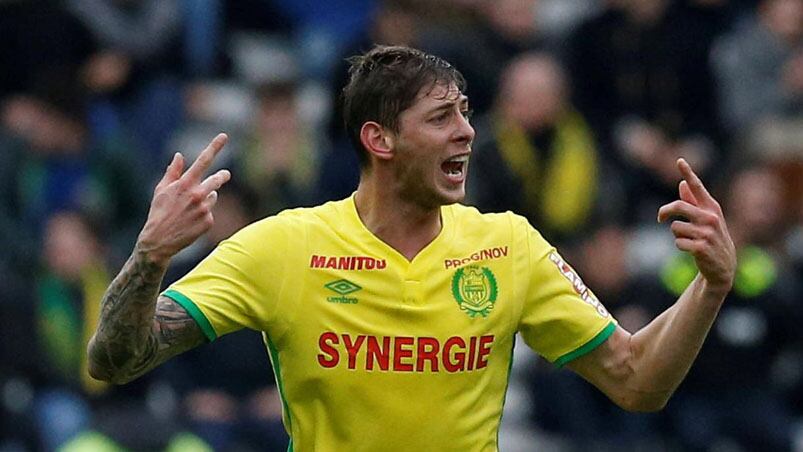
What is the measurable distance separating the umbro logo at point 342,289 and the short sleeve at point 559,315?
0.55 meters

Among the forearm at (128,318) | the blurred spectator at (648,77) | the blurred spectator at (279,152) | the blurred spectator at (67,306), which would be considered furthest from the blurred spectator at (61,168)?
the forearm at (128,318)

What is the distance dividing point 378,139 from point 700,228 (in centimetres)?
110

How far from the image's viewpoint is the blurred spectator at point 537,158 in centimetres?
1145

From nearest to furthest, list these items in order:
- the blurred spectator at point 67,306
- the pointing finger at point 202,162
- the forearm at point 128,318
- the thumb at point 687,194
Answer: the pointing finger at point 202,162
the forearm at point 128,318
the thumb at point 687,194
the blurred spectator at point 67,306

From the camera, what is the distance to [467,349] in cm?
606

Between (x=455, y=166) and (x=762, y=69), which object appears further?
(x=762, y=69)

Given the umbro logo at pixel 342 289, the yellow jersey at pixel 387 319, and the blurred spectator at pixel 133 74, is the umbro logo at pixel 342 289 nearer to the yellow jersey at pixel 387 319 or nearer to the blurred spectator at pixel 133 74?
the yellow jersey at pixel 387 319

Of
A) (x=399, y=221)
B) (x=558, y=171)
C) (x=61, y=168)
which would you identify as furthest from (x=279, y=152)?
(x=399, y=221)

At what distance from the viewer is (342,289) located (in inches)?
241

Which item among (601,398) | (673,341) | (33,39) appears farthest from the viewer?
(33,39)

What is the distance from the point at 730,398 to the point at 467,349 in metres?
5.61

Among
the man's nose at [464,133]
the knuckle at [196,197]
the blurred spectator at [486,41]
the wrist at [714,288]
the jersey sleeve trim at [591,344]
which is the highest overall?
the man's nose at [464,133]

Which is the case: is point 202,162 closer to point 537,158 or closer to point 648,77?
point 537,158

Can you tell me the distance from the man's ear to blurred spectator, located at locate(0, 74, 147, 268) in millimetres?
5534
